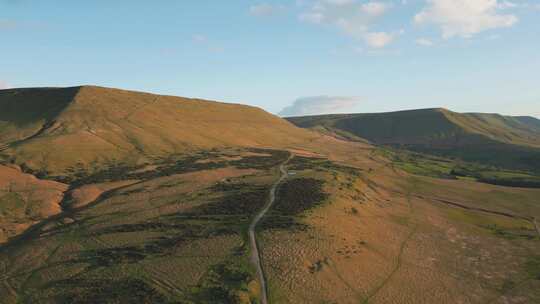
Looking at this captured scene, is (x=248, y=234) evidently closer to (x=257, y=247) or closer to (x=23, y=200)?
(x=257, y=247)

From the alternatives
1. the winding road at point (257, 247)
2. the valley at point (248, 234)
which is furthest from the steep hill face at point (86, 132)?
the winding road at point (257, 247)

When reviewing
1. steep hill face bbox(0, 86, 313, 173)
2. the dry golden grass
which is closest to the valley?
the dry golden grass

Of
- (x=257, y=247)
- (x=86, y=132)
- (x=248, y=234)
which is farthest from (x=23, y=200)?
(x=86, y=132)

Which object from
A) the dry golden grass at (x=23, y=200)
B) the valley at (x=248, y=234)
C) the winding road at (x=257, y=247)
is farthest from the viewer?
the dry golden grass at (x=23, y=200)

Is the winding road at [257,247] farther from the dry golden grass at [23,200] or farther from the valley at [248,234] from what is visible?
the dry golden grass at [23,200]

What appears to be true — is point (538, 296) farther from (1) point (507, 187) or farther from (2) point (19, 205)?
(2) point (19, 205)

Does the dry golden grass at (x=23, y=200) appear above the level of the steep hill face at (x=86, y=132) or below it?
below

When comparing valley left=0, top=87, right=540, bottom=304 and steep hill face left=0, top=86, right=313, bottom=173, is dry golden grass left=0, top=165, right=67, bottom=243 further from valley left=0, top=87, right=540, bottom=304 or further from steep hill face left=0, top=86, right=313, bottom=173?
steep hill face left=0, top=86, right=313, bottom=173

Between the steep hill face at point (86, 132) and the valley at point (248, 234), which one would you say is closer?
the valley at point (248, 234)

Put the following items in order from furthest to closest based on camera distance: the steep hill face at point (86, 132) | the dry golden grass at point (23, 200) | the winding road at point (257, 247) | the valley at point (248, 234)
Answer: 1. the steep hill face at point (86, 132)
2. the dry golden grass at point (23, 200)
3. the valley at point (248, 234)
4. the winding road at point (257, 247)

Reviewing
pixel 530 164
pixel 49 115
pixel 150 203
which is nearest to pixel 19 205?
pixel 150 203
